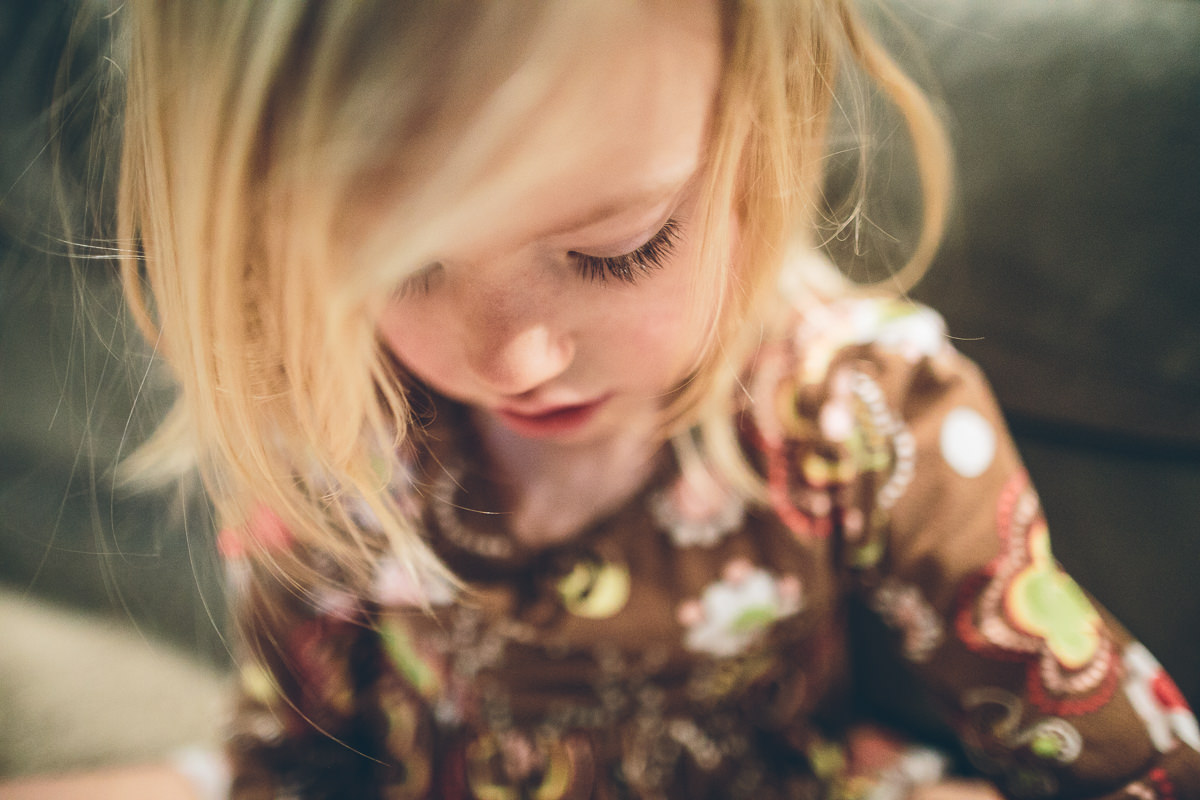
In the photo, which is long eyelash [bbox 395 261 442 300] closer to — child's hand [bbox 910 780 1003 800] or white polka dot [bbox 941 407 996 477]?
white polka dot [bbox 941 407 996 477]

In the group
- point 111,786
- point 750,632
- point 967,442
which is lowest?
point 111,786

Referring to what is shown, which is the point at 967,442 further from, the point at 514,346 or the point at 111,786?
the point at 111,786

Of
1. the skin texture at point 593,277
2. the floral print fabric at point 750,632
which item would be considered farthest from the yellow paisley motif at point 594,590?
the skin texture at point 593,277

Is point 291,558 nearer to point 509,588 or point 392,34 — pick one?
point 509,588

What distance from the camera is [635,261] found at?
0.30 m

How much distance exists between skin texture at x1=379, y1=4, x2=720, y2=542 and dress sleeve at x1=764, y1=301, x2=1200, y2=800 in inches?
5.0

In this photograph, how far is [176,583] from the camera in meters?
0.67

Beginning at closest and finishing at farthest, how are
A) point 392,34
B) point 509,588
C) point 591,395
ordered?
point 392,34, point 591,395, point 509,588

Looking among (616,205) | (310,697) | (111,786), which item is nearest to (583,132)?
(616,205)

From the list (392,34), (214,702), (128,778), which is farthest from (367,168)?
(214,702)

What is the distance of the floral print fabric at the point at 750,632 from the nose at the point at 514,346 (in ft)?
0.57

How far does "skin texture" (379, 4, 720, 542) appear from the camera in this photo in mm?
243

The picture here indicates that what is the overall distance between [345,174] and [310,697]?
0.45 meters

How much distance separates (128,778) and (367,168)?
0.59m
